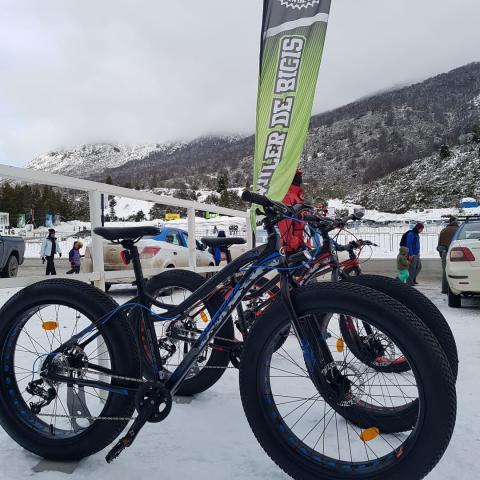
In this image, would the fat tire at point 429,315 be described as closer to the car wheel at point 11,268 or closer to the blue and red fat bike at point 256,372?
the blue and red fat bike at point 256,372

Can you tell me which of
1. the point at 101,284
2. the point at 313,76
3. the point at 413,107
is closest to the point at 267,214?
the point at 101,284

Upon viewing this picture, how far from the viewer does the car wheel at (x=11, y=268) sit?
2860 mm

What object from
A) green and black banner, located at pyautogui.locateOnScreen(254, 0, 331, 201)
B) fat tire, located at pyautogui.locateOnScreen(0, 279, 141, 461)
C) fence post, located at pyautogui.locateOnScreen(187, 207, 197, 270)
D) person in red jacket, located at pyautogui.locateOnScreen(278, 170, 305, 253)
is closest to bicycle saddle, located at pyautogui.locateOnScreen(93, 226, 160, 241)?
fat tire, located at pyautogui.locateOnScreen(0, 279, 141, 461)

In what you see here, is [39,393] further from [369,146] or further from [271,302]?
[369,146]

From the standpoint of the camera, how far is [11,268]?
294cm

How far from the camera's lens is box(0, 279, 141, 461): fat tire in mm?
2252

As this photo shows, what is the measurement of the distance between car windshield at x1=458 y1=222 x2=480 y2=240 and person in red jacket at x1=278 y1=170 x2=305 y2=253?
327 cm

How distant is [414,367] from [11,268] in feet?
7.71

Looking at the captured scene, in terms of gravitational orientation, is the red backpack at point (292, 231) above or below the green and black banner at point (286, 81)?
below

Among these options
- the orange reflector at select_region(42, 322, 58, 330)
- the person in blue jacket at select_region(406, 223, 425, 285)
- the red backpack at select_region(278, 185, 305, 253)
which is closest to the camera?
the orange reflector at select_region(42, 322, 58, 330)

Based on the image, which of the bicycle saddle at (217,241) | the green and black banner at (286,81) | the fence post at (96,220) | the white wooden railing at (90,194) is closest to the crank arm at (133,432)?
the white wooden railing at (90,194)

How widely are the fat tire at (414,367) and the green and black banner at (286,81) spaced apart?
620 cm

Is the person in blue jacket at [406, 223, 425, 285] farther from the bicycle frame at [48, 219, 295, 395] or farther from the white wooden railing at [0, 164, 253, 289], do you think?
the bicycle frame at [48, 219, 295, 395]

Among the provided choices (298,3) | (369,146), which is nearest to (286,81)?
(298,3)
